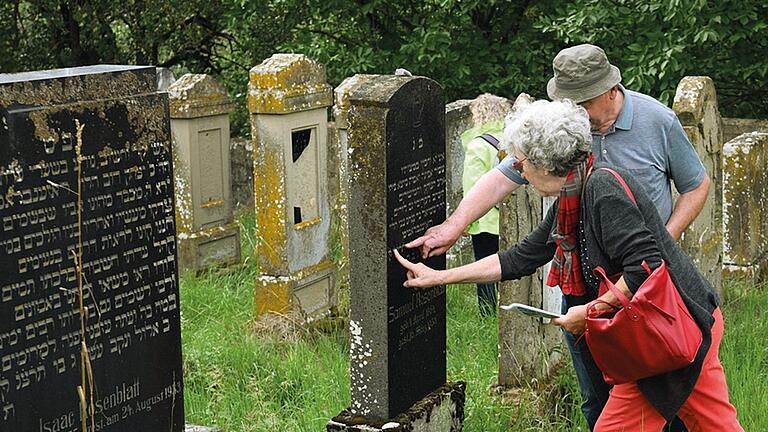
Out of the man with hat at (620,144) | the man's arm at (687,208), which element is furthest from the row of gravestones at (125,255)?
the man's arm at (687,208)

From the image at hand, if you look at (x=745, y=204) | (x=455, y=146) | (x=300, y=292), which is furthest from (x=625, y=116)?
(x=455, y=146)

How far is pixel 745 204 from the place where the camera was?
9.05 meters

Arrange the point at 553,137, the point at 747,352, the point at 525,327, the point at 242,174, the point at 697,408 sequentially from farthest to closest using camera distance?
the point at 242,174
the point at 747,352
the point at 525,327
the point at 697,408
the point at 553,137

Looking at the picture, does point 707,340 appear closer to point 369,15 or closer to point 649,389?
point 649,389

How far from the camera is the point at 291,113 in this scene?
28.0 ft

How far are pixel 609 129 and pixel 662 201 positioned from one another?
0.40 m

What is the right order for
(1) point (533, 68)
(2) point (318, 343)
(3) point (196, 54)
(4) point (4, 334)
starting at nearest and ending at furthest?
(4) point (4, 334) < (2) point (318, 343) < (1) point (533, 68) < (3) point (196, 54)

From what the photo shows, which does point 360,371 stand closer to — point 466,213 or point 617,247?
point 466,213

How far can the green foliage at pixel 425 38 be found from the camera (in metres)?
10.8

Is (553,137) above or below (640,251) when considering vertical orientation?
above

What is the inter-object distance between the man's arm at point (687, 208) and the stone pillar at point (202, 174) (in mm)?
5520

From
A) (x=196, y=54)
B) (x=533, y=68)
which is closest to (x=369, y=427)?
(x=533, y=68)

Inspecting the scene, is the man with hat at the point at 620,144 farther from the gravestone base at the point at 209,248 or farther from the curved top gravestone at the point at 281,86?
the gravestone base at the point at 209,248

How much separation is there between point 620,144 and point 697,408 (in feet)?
4.09
